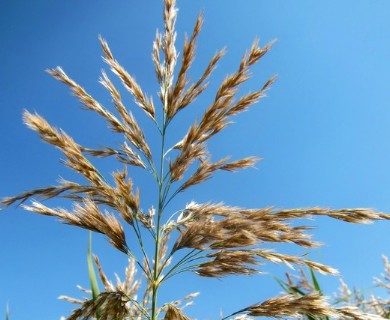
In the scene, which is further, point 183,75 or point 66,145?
point 183,75

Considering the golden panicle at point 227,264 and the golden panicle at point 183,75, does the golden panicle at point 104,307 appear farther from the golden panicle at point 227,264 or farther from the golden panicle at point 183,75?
the golden panicle at point 183,75

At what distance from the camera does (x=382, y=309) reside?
3.13m

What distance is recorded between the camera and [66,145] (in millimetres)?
2107

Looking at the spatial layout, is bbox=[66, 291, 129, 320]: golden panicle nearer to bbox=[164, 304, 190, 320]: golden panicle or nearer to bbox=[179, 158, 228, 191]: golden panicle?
bbox=[164, 304, 190, 320]: golden panicle

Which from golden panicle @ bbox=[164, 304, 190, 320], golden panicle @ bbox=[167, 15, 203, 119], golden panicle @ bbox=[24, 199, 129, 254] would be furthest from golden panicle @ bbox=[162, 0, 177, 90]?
golden panicle @ bbox=[164, 304, 190, 320]

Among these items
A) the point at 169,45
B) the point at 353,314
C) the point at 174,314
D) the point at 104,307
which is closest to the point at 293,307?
the point at 353,314

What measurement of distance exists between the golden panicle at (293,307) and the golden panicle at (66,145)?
39.0 inches

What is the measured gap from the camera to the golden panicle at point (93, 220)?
6.61 ft

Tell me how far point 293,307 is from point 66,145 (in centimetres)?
134

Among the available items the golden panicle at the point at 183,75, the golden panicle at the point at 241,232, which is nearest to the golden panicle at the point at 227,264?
the golden panicle at the point at 241,232

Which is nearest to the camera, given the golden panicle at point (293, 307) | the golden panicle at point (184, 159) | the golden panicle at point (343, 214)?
the golden panicle at point (293, 307)

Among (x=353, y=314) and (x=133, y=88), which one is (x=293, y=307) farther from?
(x=133, y=88)

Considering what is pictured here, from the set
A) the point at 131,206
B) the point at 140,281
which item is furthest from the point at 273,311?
the point at 140,281

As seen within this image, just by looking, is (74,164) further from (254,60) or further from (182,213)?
(254,60)
